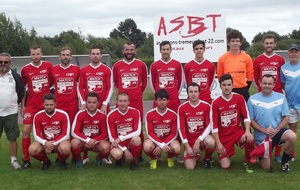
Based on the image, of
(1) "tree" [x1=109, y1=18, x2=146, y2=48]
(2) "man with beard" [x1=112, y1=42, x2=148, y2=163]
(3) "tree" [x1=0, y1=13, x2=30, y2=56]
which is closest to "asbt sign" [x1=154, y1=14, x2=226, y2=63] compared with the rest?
(2) "man with beard" [x1=112, y1=42, x2=148, y2=163]

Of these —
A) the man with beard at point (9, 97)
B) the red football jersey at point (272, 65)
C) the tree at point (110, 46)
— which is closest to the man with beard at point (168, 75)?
the red football jersey at point (272, 65)

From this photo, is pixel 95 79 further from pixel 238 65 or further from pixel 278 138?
pixel 278 138

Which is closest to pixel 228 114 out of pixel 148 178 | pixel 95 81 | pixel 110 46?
pixel 148 178

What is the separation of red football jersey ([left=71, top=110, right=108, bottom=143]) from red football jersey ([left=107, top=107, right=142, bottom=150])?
5.1 inches

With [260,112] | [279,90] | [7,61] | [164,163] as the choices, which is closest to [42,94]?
[7,61]

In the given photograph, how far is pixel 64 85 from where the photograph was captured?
652 centimetres

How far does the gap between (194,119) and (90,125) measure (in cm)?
155

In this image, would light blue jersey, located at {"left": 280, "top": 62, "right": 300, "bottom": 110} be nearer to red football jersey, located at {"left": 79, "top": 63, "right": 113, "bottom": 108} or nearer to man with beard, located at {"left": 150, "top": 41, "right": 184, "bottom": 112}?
man with beard, located at {"left": 150, "top": 41, "right": 184, "bottom": 112}

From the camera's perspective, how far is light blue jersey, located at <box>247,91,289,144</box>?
5730 millimetres

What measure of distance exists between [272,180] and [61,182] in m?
2.73

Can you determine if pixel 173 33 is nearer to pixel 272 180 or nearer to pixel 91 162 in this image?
pixel 91 162

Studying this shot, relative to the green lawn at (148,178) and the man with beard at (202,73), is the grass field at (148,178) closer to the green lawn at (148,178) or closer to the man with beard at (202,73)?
the green lawn at (148,178)

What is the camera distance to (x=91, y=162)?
6.62 m

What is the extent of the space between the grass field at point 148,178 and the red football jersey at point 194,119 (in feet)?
1.65
